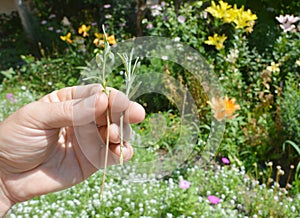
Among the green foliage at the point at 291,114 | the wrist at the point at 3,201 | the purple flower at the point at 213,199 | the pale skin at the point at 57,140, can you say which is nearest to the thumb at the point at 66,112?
the pale skin at the point at 57,140

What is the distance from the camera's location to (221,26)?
389cm

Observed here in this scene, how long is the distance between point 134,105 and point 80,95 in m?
0.14

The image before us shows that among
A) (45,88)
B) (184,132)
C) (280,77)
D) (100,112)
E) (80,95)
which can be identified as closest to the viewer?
(100,112)

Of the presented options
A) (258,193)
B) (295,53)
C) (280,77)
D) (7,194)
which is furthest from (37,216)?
(295,53)

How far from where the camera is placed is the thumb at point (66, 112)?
3.29 feet

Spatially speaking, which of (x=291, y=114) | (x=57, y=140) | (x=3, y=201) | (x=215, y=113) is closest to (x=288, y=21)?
(x=291, y=114)

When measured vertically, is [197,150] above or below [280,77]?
below

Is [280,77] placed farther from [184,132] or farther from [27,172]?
[27,172]

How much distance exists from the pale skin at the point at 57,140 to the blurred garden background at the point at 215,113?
249 millimetres

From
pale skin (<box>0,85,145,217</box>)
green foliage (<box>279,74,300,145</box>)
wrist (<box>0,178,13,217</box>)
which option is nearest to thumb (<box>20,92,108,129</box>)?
pale skin (<box>0,85,145,217</box>)

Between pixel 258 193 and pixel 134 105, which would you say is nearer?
pixel 134 105

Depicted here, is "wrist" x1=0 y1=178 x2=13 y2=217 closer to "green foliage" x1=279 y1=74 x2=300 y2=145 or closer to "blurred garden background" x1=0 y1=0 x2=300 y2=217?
"blurred garden background" x1=0 y1=0 x2=300 y2=217

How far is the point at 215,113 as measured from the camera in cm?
181

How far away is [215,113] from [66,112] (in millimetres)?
849
